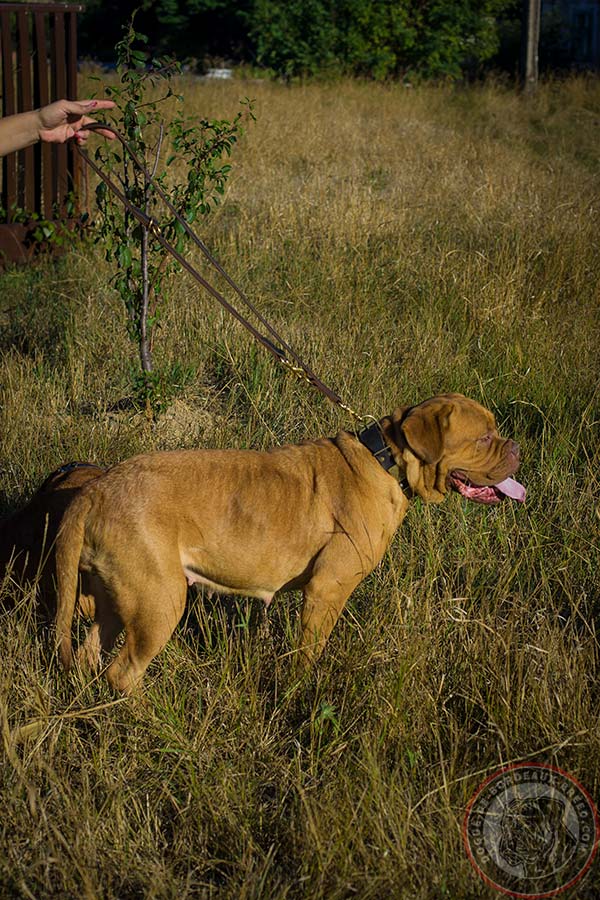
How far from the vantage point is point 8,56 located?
918 centimetres

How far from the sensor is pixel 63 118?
464 cm

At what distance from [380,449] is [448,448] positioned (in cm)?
28

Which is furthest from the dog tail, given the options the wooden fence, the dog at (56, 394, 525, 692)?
the wooden fence

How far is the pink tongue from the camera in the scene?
13.9 feet

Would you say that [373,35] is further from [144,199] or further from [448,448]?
[448,448]

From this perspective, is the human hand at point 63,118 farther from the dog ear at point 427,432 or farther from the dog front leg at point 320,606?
the dog front leg at point 320,606

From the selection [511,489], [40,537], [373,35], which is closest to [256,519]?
[40,537]

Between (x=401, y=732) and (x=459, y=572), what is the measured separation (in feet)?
4.03

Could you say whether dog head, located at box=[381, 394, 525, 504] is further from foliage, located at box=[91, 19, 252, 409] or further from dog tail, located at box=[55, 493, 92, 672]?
foliage, located at box=[91, 19, 252, 409]

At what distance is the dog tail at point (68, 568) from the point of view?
3.44m

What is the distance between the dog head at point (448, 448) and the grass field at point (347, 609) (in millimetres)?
420

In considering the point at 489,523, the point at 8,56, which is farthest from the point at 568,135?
the point at 489,523

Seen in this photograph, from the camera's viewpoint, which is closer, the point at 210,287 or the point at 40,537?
the point at 40,537

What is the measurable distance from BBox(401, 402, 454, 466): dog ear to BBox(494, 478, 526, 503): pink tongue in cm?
44
